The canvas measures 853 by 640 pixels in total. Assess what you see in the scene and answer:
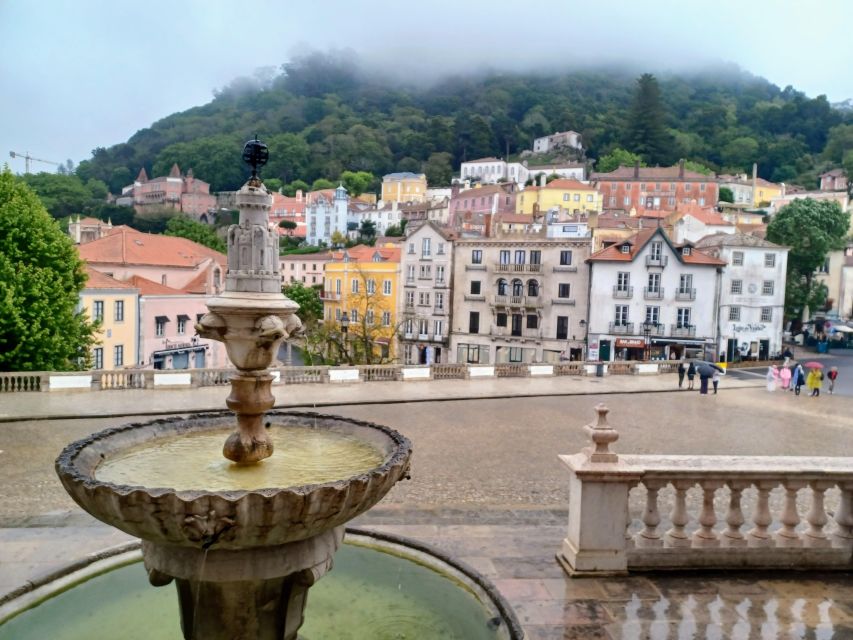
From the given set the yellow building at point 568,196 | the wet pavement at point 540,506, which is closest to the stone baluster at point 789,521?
the wet pavement at point 540,506

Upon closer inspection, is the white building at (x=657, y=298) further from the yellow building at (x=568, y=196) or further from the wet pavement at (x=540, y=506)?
the yellow building at (x=568, y=196)

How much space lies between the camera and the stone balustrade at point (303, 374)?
2269cm

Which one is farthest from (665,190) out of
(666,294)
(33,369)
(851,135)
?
(33,369)

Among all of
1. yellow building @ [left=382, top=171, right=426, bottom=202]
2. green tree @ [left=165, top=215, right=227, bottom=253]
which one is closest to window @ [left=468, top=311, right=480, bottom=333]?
green tree @ [left=165, top=215, right=227, bottom=253]

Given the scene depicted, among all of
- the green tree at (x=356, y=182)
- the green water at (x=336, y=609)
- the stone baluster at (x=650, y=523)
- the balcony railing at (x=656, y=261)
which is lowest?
the green water at (x=336, y=609)

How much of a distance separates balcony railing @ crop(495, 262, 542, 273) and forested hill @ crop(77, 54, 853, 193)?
92512 mm

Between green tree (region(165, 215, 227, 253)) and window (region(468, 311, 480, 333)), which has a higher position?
green tree (region(165, 215, 227, 253))

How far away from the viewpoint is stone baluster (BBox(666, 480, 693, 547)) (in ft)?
19.0

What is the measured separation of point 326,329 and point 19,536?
3713 centimetres

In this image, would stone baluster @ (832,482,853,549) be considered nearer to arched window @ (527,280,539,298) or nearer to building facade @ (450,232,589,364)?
building facade @ (450,232,589,364)

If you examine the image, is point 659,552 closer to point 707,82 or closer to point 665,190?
point 665,190

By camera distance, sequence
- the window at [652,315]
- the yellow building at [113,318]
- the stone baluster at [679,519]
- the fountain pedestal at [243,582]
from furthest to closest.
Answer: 1. the window at [652,315]
2. the yellow building at [113,318]
3. the stone baluster at [679,519]
4. the fountain pedestal at [243,582]

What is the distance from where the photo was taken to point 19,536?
6910 millimetres

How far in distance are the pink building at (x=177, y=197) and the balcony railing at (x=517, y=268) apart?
98489 millimetres
